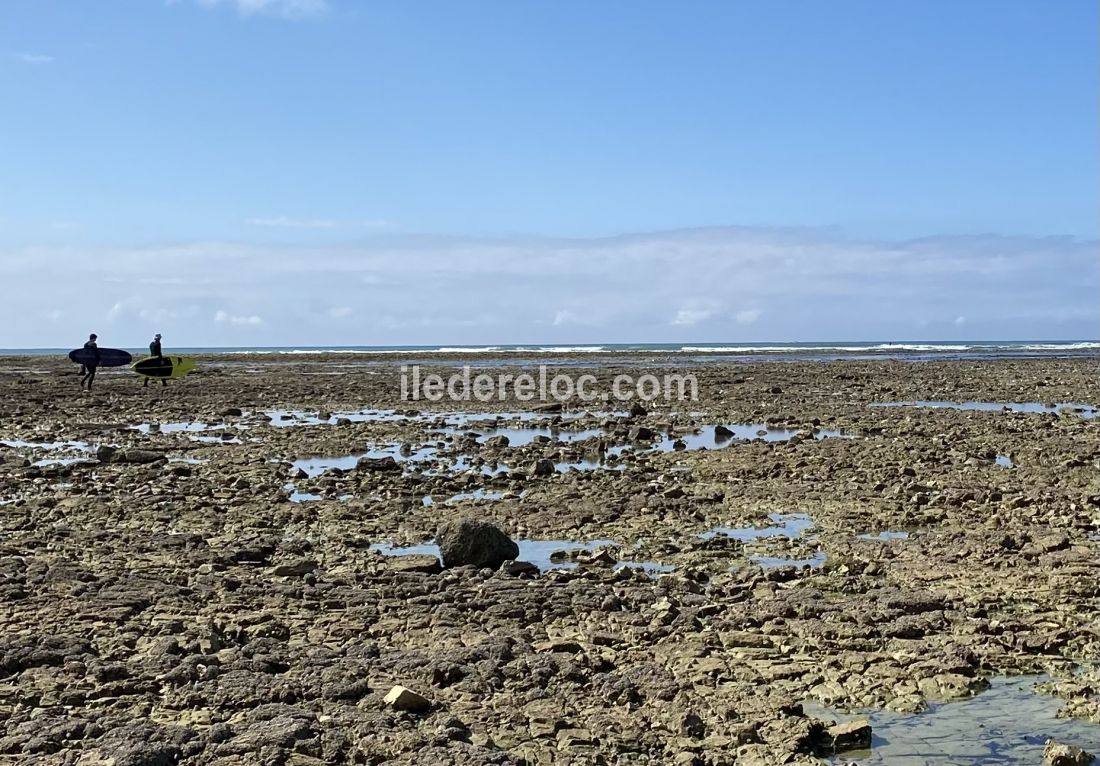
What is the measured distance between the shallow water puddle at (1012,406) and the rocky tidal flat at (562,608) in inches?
283

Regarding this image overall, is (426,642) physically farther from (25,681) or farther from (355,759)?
(25,681)

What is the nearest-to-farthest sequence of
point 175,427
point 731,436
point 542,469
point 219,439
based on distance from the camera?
1. point 542,469
2. point 731,436
3. point 219,439
4. point 175,427

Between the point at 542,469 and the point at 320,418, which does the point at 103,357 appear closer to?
the point at 320,418

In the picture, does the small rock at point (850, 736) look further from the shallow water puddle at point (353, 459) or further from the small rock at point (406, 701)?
the shallow water puddle at point (353, 459)

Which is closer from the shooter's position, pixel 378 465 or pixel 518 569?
pixel 518 569

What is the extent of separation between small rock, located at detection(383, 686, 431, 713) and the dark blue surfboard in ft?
113

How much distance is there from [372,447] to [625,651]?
13.7m

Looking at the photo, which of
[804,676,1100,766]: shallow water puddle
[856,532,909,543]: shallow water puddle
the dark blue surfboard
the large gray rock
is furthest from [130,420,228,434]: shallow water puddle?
[804,676,1100,766]: shallow water puddle

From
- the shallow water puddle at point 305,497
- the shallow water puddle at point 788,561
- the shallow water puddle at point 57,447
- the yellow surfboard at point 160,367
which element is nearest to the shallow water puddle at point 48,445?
the shallow water puddle at point 57,447

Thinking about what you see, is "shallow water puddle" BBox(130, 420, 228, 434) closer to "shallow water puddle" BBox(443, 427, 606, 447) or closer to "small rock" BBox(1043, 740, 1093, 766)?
"shallow water puddle" BBox(443, 427, 606, 447)

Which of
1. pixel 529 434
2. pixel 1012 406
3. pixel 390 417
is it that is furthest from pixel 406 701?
pixel 1012 406

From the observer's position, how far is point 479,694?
6.50 meters

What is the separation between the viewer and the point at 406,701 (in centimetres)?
620

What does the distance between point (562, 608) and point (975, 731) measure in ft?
11.1
